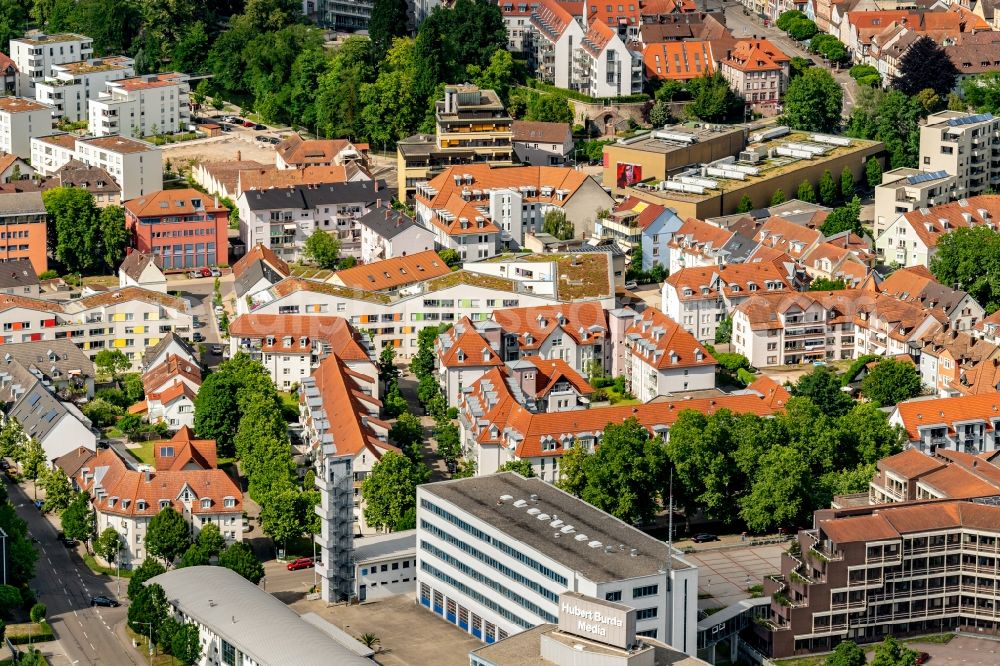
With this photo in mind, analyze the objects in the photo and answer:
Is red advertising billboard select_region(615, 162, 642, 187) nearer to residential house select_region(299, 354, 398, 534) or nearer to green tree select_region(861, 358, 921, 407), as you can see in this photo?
green tree select_region(861, 358, 921, 407)

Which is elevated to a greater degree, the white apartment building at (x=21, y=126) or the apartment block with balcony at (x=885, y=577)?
the white apartment building at (x=21, y=126)

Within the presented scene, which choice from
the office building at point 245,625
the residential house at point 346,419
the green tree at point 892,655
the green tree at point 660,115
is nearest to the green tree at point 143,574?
the office building at point 245,625

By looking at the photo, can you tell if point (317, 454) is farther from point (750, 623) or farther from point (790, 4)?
point (790, 4)

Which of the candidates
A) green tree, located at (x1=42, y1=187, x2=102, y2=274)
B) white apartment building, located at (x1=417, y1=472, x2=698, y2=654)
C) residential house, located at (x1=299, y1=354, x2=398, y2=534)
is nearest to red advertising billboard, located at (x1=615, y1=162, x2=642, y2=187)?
green tree, located at (x1=42, y1=187, x2=102, y2=274)

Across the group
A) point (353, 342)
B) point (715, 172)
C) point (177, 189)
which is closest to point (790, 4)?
A: point (715, 172)

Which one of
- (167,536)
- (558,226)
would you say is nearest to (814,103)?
(558,226)

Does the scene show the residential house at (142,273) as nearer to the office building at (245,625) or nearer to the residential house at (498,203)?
the residential house at (498,203)
